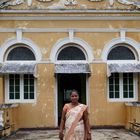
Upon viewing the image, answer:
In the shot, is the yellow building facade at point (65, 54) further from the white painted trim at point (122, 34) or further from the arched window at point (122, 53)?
the arched window at point (122, 53)

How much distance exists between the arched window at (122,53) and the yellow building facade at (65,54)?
167 millimetres

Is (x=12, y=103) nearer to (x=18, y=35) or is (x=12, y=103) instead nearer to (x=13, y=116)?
(x=13, y=116)

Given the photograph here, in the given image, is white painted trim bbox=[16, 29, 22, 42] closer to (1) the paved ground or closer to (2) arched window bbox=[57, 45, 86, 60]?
(2) arched window bbox=[57, 45, 86, 60]

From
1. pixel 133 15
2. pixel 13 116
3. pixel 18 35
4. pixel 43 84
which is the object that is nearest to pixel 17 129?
pixel 13 116

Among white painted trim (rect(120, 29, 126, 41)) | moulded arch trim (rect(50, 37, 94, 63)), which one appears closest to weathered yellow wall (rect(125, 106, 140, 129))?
moulded arch trim (rect(50, 37, 94, 63))

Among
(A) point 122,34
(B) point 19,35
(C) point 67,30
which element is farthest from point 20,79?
(A) point 122,34

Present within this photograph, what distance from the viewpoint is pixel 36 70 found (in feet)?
59.4

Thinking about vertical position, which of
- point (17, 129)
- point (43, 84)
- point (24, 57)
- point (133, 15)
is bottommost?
point (17, 129)

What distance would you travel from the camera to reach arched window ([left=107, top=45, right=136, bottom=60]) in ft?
61.0

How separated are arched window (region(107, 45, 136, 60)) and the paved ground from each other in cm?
318

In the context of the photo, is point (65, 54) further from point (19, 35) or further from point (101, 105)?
point (101, 105)

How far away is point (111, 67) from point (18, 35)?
13.2 ft

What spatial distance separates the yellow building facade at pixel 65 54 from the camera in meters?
18.0

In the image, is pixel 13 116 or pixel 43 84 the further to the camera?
pixel 43 84
